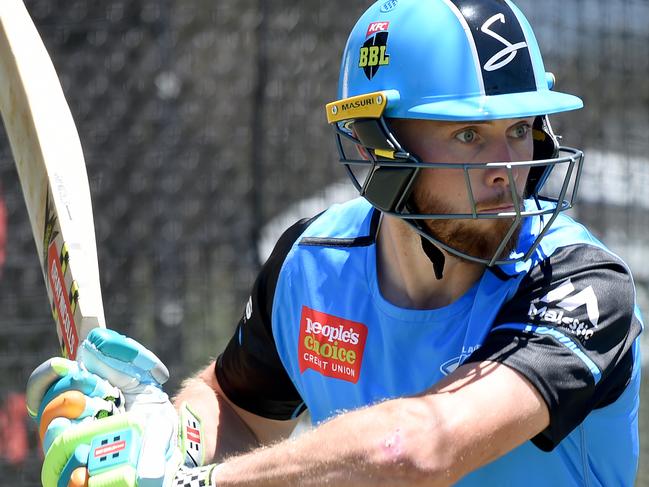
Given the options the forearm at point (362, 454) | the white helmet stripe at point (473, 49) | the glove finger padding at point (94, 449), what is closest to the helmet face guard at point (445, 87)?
the white helmet stripe at point (473, 49)

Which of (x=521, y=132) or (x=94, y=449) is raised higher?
(x=521, y=132)

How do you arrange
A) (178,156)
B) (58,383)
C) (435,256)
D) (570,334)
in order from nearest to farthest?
1. (570,334)
2. (58,383)
3. (435,256)
4. (178,156)

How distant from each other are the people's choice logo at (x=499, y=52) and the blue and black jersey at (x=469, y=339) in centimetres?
32

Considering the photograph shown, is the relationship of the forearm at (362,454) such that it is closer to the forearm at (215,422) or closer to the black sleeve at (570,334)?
the black sleeve at (570,334)

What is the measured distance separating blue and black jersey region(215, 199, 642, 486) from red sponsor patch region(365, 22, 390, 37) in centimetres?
41

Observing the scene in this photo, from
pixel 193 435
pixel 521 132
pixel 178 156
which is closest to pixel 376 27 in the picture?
pixel 521 132

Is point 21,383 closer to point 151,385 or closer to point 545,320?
point 151,385

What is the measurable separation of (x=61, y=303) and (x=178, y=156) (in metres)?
1.85

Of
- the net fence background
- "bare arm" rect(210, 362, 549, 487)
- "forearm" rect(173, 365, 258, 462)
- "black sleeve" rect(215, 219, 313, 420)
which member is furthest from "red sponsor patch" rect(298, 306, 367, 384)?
the net fence background

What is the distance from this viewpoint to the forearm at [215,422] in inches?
95.2

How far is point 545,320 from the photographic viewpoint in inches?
75.7

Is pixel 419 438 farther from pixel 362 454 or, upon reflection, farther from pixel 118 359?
pixel 118 359

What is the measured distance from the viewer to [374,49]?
2.20m

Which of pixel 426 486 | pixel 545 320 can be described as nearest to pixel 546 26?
pixel 545 320
